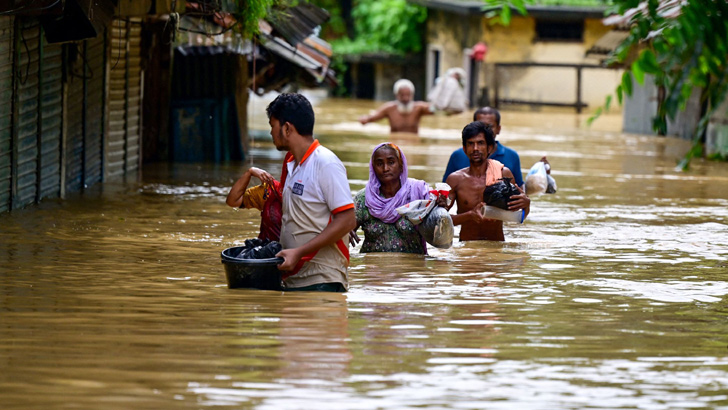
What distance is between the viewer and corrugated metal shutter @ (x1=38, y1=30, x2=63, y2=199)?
38.8 ft

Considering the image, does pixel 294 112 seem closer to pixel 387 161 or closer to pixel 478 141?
pixel 387 161

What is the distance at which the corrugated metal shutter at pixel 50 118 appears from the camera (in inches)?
465

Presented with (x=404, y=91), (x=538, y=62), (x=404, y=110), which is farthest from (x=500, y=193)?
(x=538, y=62)

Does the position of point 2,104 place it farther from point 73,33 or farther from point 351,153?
point 351,153

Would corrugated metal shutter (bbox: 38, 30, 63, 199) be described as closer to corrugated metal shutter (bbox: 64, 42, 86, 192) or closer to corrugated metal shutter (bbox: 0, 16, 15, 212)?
corrugated metal shutter (bbox: 64, 42, 86, 192)

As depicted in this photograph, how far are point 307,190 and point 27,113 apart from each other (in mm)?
5993

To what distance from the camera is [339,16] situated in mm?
51625

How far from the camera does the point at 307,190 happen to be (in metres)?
6.16

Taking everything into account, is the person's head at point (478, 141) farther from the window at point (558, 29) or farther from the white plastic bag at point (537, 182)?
the window at point (558, 29)

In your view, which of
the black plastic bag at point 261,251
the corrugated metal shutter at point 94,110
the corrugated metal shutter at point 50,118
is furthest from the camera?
the corrugated metal shutter at point 94,110

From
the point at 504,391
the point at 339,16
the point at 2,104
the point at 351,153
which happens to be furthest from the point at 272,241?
the point at 339,16

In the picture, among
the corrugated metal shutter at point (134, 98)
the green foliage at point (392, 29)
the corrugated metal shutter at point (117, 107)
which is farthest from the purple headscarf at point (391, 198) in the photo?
the green foliage at point (392, 29)

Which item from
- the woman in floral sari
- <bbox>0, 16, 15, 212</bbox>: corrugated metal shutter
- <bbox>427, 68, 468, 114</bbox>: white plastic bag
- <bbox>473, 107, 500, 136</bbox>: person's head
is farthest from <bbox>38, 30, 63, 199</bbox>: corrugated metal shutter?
<bbox>427, 68, 468, 114</bbox>: white plastic bag

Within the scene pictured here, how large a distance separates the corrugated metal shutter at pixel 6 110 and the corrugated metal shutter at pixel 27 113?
0.09 m
